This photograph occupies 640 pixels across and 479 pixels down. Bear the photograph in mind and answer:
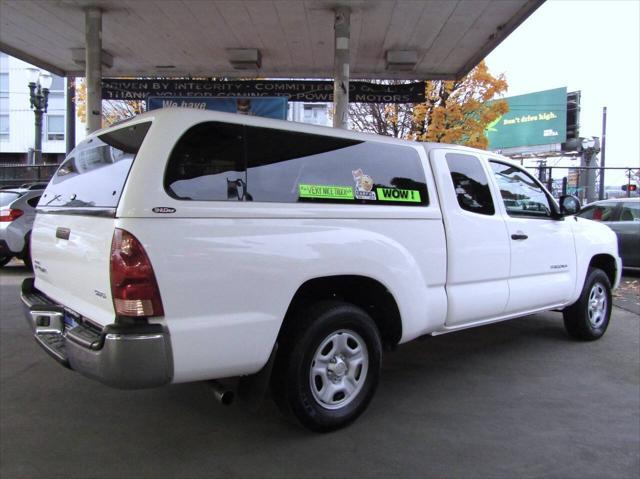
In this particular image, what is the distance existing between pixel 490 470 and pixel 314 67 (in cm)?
932

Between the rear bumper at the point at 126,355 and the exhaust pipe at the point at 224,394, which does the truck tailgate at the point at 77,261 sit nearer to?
the rear bumper at the point at 126,355

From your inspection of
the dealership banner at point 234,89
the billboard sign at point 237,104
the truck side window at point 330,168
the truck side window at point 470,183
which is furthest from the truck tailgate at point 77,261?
the dealership banner at point 234,89

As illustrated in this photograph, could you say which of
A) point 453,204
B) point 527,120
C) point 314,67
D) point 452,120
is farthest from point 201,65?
point 527,120

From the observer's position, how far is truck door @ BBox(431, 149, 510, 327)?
170 inches

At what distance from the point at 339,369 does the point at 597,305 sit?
389cm

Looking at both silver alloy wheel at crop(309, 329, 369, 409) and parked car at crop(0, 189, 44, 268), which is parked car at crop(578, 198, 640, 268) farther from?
parked car at crop(0, 189, 44, 268)

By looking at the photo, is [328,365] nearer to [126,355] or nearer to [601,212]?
[126,355]

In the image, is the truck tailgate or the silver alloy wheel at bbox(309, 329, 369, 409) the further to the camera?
the silver alloy wheel at bbox(309, 329, 369, 409)

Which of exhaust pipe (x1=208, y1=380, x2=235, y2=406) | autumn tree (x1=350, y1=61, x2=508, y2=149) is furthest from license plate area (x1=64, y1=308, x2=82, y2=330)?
autumn tree (x1=350, y1=61, x2=508, y2=149)

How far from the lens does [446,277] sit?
14.0 ft

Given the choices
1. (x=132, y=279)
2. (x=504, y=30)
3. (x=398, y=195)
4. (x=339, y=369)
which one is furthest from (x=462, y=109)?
(x=132, y=279)

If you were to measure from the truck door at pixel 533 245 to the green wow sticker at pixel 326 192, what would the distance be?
1888mm

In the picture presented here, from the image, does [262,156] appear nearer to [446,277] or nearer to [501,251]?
[446,277]

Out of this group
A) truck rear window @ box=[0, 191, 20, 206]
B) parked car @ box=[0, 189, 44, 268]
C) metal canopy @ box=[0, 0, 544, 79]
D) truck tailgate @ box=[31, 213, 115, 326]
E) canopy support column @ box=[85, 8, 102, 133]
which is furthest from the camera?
truck rear window @ box=[0, 191, 20, 206]
